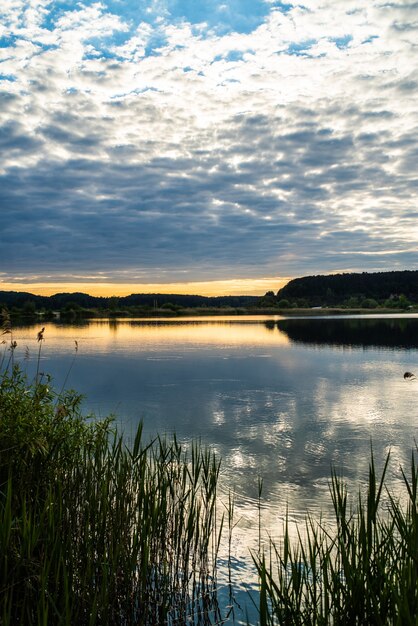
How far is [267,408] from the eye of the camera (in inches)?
630

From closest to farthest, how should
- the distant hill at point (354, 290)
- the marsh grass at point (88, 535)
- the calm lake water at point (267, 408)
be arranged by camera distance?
1. the marsh grass at point (88, 535)
2. the calm lake water at point (267, 408)
3. the distant hill at point (354, 290)

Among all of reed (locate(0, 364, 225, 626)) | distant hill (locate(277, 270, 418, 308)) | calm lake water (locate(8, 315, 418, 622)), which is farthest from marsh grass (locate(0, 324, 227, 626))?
distant hill (locate(277, 270, 418, 308))

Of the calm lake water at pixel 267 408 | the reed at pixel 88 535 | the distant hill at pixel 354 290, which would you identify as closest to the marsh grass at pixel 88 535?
the reed at pixel 88 535

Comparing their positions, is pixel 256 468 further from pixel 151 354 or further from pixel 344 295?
pixel 344 295

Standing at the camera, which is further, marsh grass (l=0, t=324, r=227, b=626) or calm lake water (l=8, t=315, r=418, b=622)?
calm lake water (l=8, t=315, r=418, b=622)

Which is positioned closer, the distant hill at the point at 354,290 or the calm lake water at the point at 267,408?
the calm lake water at the point at 267,408

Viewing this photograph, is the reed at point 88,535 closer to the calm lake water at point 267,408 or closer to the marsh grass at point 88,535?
the marsh grass at point 88,535

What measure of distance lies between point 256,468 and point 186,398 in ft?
25.7

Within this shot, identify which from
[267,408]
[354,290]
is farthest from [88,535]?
[354,290]

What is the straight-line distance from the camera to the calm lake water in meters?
8.67

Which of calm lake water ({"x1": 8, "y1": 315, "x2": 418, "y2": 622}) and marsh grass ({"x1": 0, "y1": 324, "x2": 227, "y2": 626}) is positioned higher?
marsh grass ({"x1": 0, "y1": 324, "x2": 227, "y2": 626})

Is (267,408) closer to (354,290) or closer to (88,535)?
(88,535)

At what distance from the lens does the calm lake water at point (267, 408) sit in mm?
8672

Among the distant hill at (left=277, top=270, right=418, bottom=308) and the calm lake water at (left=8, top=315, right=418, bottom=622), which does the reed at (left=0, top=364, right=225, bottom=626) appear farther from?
the distant hill at (left=277, top=270, right=418, bottom=308)
